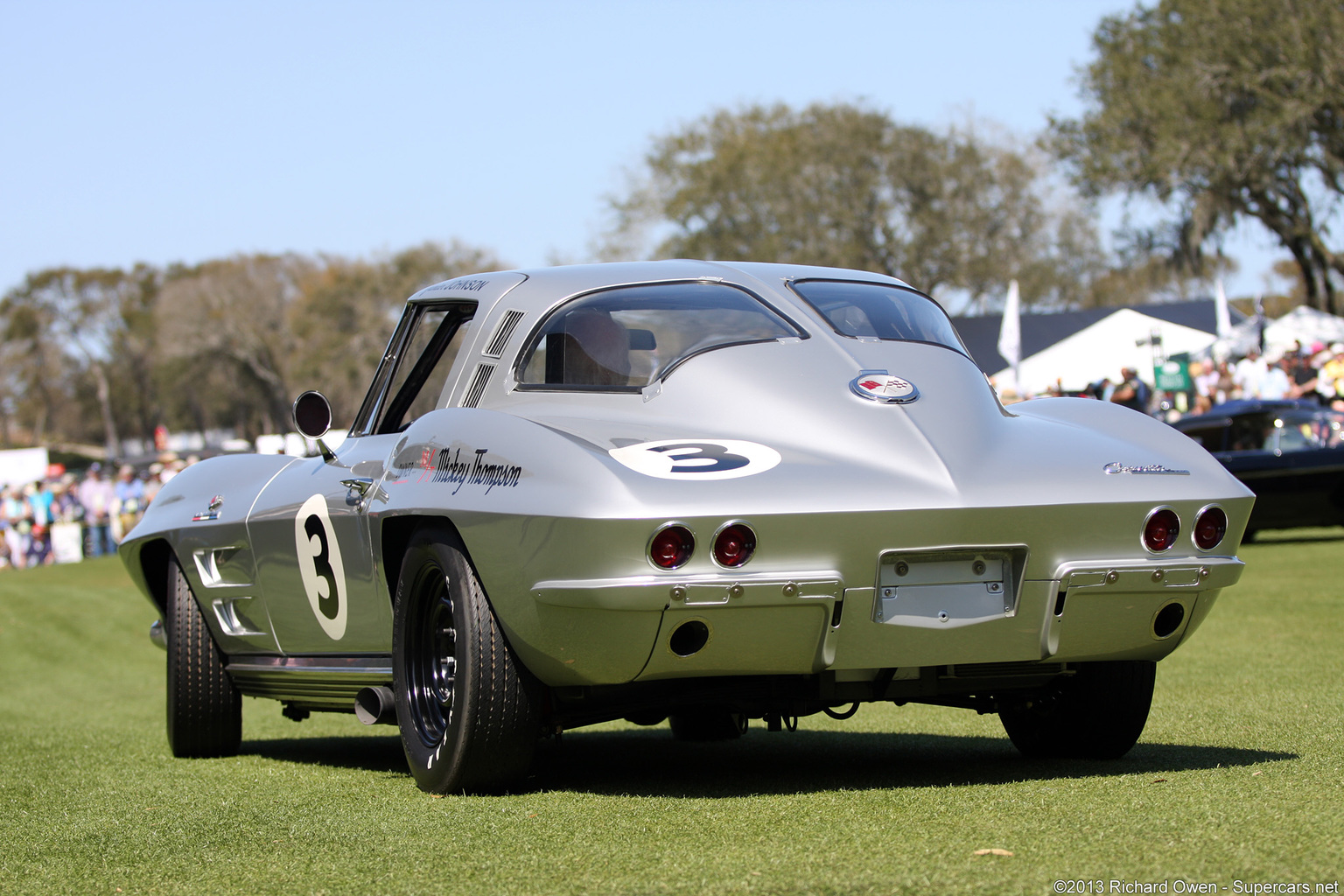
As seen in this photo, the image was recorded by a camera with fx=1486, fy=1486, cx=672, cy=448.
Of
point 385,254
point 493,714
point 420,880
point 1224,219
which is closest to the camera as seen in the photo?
point 420,880

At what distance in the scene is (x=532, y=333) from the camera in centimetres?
477

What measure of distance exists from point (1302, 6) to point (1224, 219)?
8362 millimetres

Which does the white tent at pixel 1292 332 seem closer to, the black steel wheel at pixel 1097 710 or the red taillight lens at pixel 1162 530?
the black steel wheel at pixel 1097 710

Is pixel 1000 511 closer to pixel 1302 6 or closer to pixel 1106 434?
pixel 1106 434

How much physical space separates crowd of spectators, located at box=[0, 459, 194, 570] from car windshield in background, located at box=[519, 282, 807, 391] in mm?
26031

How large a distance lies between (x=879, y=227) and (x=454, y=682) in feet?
194

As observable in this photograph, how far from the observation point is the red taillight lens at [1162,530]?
422cm

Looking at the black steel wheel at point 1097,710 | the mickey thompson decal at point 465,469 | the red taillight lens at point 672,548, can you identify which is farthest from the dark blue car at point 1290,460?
the red taillight lens at point 672,548


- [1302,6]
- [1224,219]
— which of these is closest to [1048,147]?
[1224,219]

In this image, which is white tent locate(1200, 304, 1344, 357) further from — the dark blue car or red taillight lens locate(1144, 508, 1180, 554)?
red taillight lens locate(1144, 508, 1180, 554)

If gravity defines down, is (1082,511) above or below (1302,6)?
below

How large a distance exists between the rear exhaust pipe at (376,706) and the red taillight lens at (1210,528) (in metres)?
2.54

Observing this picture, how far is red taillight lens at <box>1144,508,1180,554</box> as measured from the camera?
13.9ft

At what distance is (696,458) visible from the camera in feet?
12.9
